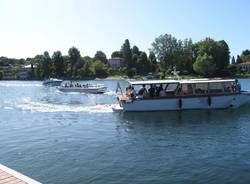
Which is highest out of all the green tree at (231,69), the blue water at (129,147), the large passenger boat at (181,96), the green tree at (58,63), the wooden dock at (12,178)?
the green tree at (58,63)

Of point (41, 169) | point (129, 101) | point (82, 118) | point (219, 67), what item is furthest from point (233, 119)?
point (219, 67)

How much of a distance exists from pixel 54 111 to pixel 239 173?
28490mm

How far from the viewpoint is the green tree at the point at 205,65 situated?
14434 cm

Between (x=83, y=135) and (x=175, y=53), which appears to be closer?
(x=83, y=135)

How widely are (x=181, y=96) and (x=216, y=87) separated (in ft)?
13.8

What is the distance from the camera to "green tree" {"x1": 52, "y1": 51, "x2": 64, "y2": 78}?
192 metres

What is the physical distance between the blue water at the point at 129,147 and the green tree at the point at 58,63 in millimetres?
154286

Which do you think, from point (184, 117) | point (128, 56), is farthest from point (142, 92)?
point (128, 56)

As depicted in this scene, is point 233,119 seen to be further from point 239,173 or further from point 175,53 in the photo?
point 175,53

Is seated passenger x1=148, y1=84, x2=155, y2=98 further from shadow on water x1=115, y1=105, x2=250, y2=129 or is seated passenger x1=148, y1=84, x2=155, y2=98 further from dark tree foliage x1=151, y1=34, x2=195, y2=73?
dark tree foliage x1=151, y1=34, x2=195, y2=73

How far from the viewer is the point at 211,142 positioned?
25.5 metres

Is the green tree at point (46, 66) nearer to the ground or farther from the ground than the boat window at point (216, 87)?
farther from the ground

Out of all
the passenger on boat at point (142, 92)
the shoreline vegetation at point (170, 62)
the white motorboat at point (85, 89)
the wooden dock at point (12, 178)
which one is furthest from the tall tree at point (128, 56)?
the wooden dock at point (12, 178)

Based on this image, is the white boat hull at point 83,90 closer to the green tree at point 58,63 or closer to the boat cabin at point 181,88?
the boat cabin at point 181,88
